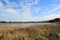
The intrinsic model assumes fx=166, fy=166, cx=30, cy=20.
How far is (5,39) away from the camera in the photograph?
38.2ft

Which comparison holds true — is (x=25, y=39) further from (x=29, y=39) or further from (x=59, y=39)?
(x=59, y=39)

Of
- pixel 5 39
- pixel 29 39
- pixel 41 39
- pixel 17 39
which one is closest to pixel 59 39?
pixel 41 39

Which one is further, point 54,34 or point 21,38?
point 54,34

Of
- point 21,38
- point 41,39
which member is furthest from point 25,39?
point 41,39

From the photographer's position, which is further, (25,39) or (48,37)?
(48,37)

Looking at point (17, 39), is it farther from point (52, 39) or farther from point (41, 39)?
point (52, 39)

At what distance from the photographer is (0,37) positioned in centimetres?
1145

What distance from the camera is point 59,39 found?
37.5 ft

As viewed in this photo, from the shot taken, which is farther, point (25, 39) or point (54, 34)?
point (54, 34)

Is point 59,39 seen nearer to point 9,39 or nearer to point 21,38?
point 21,38

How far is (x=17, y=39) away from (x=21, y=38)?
287mm

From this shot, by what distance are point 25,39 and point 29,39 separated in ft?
1.16

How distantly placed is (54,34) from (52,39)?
88cm

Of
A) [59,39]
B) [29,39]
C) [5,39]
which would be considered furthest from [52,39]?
[5,39]
